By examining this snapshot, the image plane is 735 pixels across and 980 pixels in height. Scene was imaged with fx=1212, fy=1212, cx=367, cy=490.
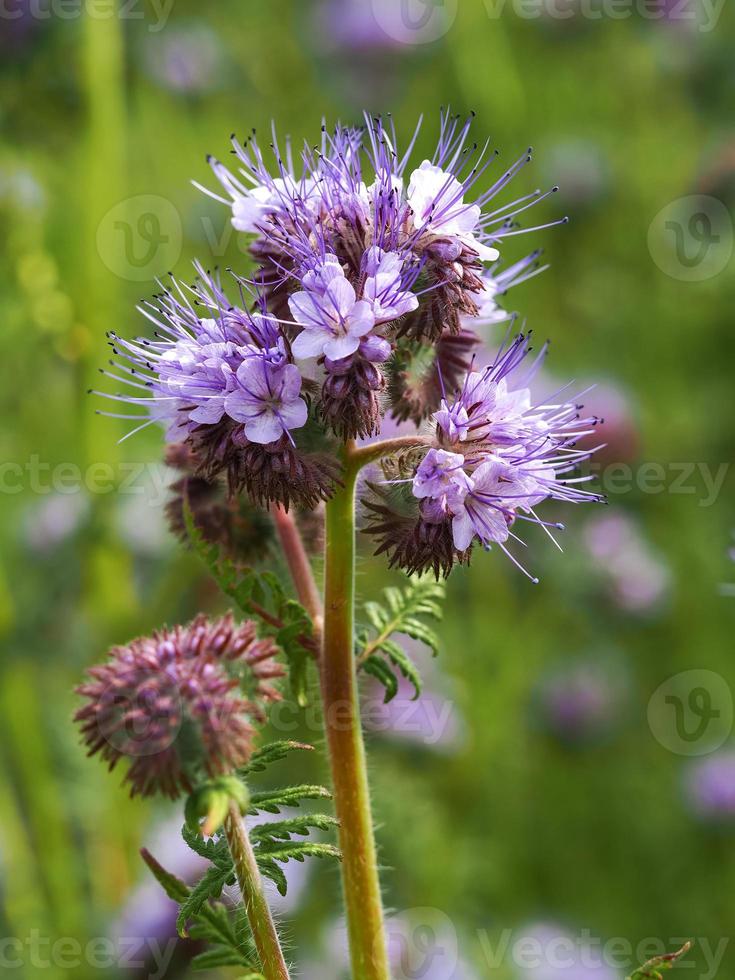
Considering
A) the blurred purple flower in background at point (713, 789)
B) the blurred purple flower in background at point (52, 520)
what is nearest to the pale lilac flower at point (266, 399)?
the blurred purple flower in background at point (52, 520)

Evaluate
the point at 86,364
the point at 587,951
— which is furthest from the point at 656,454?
the point at 86,364

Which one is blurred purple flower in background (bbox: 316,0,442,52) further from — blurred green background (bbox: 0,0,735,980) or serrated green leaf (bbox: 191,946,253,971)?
serrated green leaf (bbox: 191,946,253,971)

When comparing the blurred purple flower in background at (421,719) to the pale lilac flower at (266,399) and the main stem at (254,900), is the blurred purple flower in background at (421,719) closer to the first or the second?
the main stem at (254,900)

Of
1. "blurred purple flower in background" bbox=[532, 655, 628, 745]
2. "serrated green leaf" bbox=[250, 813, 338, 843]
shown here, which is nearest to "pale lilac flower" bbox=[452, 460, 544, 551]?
"serrated green leaf" bbox=[250, 813, 338, 843]

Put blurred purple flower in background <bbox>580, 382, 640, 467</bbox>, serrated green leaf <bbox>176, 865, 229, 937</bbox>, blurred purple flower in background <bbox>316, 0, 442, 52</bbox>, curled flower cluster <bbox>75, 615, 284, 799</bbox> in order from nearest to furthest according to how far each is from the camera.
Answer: serrated green leaf <bbox>176, 865, 229, 937</bbox>, curled flower cluster <bbox>75, 615, 284, 799</bbox>, blurred purple flower in background <bbox>580, 382, 640, 467</bbox>, blurred purple flower in background <bbox>316, 0, 442, 52</bbox>

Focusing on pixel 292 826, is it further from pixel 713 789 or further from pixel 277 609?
pixel 713 789

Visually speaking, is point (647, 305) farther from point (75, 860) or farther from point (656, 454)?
point (75, 860)

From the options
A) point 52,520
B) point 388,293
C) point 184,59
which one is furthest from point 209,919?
point 184,59
